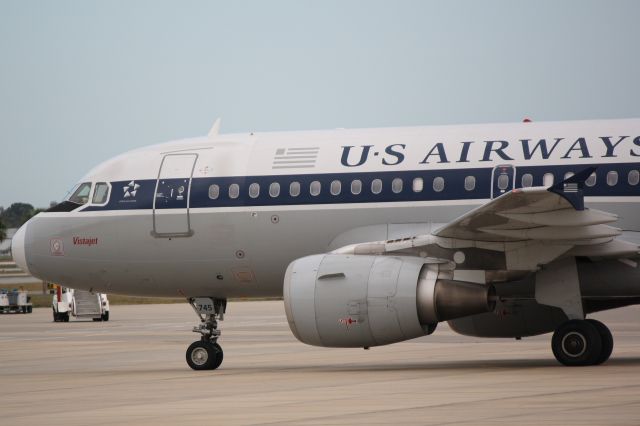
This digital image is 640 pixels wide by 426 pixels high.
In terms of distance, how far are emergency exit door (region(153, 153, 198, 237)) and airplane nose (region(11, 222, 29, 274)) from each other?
2.80 meters

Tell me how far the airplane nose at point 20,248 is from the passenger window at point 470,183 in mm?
8711

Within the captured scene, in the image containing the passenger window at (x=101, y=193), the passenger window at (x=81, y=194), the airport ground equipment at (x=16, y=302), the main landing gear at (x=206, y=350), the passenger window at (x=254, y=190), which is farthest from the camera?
the airport ground equipment at (x=16, y=302)

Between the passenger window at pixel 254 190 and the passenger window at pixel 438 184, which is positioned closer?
the passenger window at pixel 438 184

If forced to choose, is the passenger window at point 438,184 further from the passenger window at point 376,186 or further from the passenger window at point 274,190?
A: the passenger window at point 274,190

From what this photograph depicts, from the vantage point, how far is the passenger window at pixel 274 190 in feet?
71.2

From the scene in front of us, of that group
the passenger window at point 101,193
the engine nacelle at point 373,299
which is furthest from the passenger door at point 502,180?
the passenger window at point 101,193

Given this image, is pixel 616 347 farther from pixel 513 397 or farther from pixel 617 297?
pixel 513 397

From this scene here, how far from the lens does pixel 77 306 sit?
164ft

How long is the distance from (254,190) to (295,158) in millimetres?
947

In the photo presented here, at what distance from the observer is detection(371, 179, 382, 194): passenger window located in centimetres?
2091

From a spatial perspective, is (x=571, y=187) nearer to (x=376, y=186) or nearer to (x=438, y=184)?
(x=438, y=184)

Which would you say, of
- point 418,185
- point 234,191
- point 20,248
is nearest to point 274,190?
point 234,191

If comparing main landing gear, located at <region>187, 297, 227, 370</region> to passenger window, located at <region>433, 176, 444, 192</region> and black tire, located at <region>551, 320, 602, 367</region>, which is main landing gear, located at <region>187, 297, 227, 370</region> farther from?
black tire, located at <region>551, 320, 602, 367</region>

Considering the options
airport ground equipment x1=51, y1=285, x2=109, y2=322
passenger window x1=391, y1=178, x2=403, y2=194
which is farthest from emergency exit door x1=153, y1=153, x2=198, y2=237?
airport ground equipment x1=51, y1=285, x2=109, y2=322
